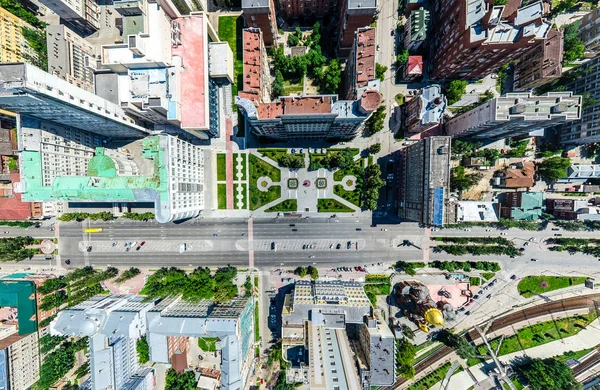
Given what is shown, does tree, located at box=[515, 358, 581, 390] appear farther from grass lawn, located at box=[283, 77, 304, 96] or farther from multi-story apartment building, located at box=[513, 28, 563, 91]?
grass lawn, located at box=[283, 77, 304, 96]

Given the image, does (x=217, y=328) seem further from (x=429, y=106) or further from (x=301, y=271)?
(x=429, y=106)

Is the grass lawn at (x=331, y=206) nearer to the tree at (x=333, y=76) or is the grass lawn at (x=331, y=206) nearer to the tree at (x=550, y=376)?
the tree at (x=333, y=76)

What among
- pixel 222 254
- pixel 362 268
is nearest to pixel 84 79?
pixel 222 254

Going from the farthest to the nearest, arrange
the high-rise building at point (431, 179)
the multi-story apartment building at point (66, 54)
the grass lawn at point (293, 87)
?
the grass lawn at point (293, 87)
the multi-story apartment building at point (66, 54)
the high-rise building at point (431, 179)

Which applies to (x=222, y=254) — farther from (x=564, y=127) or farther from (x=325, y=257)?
(x=564, y=127)

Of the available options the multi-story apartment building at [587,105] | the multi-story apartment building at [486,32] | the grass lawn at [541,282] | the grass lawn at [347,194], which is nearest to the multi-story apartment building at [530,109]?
the multi-story apartment building at [486,32]

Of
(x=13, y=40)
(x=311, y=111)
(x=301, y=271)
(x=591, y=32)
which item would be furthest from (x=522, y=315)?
(x=13, y=40)

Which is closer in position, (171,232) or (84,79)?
(84,79)
